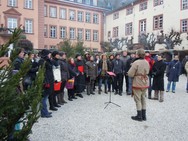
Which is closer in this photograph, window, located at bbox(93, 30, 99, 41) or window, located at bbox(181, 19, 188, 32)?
window, located at bbox(181, 19, 188, 32)

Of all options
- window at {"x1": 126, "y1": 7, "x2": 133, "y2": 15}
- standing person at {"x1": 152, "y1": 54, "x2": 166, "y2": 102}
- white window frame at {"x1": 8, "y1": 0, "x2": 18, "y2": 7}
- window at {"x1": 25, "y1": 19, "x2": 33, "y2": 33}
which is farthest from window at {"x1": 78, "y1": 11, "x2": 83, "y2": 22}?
standing person at {"x1": 152, "y1": 54, "x2": 166, "y2": 102}

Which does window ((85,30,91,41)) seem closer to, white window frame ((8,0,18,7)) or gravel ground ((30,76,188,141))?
white window frame ((8,0,18,7))

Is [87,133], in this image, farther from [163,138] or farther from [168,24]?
[168,24]

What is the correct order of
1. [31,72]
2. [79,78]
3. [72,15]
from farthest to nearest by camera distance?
[72,15]
[79,78]
[31,72]

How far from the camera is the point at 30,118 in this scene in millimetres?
1566

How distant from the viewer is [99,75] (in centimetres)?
1109

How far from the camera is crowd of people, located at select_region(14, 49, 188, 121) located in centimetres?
621

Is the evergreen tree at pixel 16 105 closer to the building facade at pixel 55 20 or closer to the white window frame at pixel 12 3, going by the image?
the building facade at pixel 55 20

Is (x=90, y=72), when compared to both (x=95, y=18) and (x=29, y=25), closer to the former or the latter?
(x=29, y=25)

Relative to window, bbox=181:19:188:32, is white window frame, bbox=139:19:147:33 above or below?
above

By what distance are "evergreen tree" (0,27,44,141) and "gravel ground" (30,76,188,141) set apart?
2250 mm

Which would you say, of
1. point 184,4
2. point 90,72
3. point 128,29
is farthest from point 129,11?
point 90,72

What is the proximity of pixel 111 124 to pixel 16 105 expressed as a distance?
15.1 feet

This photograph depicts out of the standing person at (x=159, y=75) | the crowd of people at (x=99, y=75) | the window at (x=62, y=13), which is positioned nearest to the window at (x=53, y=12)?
the window at (x=62, y=13)
